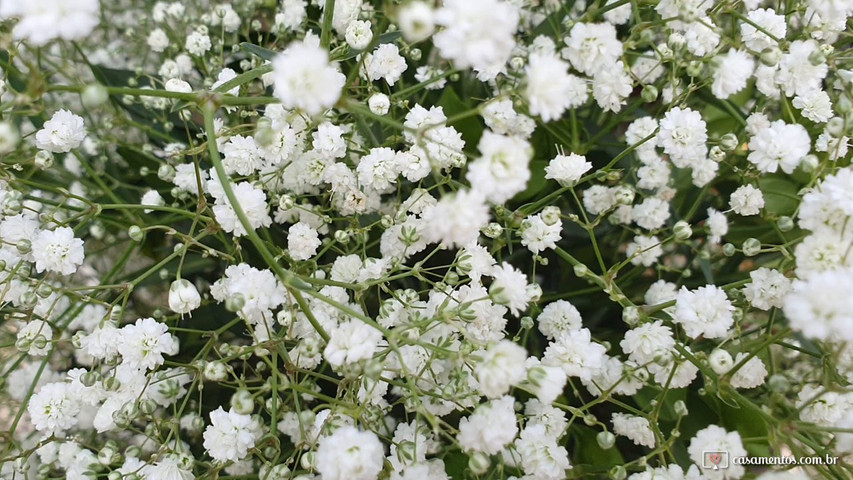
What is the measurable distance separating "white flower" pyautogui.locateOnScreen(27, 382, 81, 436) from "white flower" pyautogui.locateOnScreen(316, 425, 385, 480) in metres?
0.40

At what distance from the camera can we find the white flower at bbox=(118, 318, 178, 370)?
A: 0.64m

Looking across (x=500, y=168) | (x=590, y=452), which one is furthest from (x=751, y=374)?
(x=500, y=168)

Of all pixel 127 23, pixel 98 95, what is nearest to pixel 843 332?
pixel 98 95

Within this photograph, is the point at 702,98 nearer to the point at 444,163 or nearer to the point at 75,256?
the point at 444,163

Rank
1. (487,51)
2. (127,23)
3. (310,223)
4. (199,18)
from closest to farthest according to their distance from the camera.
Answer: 1. (487,51)
2. (310,223)
3. (199,18)
4. (127,23)

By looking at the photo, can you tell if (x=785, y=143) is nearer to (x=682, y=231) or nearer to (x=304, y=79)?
(x=682, y=231)

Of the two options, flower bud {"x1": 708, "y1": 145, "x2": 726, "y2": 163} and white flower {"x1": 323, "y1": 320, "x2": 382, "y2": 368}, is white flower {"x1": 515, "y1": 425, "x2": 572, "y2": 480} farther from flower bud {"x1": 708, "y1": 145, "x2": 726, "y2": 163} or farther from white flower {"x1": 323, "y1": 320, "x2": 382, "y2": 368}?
flower bud {"x1": 708, "y1": 145, "x2": 726, "y2": 163}

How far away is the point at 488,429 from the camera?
20.1 inches

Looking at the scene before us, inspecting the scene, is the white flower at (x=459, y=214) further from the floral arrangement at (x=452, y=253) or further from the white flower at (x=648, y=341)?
the white flower at (x=648, y=341)

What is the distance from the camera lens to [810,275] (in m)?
0.49

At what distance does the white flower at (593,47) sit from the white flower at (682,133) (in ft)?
0.41

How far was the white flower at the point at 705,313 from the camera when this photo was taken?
0.62 metres

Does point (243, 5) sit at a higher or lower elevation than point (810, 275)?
higher

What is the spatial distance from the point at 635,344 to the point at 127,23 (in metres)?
1.15
